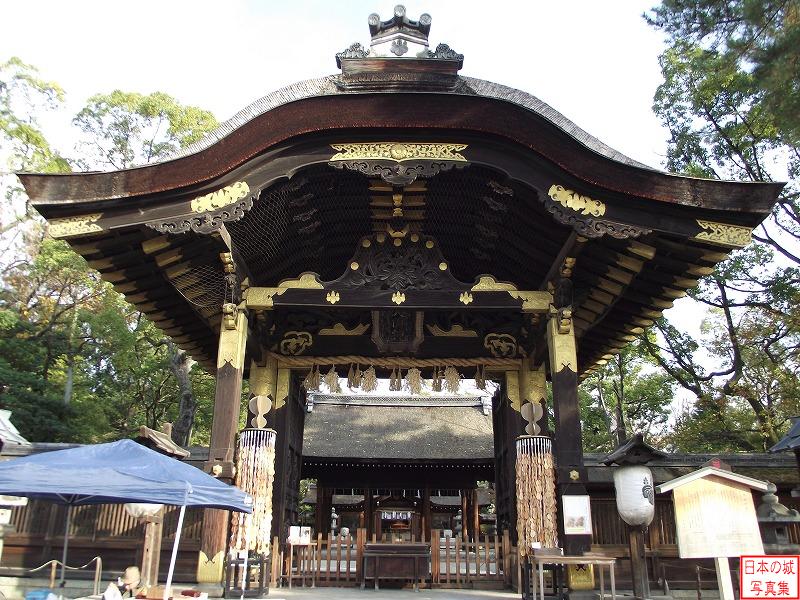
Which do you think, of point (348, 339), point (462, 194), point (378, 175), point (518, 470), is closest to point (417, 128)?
point (378, 175)

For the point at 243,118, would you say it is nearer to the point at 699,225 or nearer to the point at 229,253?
the point at 229,253

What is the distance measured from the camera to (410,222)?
9273mm

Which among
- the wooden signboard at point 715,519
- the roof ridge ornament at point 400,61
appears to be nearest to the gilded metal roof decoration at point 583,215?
the roof ridge ornament at point 400,61

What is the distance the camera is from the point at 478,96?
301 inches

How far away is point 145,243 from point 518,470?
6022 mm

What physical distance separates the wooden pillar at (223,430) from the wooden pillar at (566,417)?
161 inches

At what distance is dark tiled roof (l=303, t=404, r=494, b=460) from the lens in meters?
19.1

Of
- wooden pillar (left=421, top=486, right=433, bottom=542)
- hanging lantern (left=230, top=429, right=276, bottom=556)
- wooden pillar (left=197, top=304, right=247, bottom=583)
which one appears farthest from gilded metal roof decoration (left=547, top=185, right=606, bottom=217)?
wooden pillar (left=421, top=486, right=433, bottom=542)

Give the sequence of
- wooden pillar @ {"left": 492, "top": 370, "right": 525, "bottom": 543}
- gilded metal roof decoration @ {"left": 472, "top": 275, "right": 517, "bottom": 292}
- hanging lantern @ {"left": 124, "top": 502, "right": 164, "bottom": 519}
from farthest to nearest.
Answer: wooden pillar @ {"left": 492, "top": 370, "right": 525, "bottom": 543} → gilded metal roof decoration @ {"left": 472, "top": 275, "right": 517, "bottom": 292} → hanging lantern @ {"left": 124, "top": 502, "right": 164, "bottom": 519}

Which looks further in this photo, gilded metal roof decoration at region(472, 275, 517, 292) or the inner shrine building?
gilded metal roof decoration at region(472, 275, 517, 292)

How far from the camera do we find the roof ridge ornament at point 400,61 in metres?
9.05

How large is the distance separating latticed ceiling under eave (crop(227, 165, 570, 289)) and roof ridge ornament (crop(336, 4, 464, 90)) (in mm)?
1522

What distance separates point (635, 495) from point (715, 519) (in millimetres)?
1948

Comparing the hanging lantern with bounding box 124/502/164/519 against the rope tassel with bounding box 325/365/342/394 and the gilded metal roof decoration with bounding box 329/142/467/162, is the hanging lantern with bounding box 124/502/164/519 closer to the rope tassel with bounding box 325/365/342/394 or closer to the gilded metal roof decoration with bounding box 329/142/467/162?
the rope tassel with bounding box 325/365/342/394
